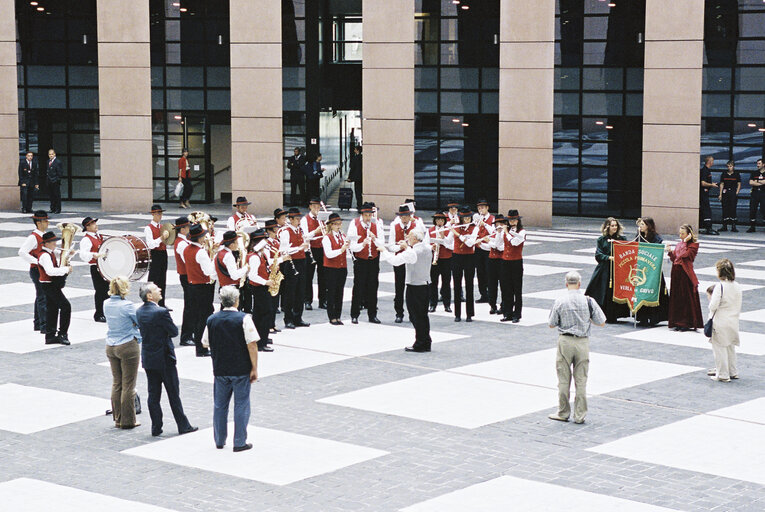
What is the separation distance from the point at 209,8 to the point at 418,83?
7.92 meters

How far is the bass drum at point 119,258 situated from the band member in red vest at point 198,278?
1965mm

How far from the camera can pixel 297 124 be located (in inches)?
1495

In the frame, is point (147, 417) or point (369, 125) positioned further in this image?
point (369, 125)

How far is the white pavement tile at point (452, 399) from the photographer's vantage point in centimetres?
1264

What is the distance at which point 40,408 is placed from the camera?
1294 centimetres

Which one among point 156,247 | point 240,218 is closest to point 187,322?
point 156,247

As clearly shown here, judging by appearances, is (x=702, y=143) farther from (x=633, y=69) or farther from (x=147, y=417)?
(x=147, y=417)

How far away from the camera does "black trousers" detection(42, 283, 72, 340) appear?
16422mm

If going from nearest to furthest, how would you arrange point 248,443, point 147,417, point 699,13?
point 248,443 < point 147,417 < point 699,13

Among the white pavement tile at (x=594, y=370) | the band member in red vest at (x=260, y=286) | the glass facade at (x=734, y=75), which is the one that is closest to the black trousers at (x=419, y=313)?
the white pavement tile at (x=594, y=370)

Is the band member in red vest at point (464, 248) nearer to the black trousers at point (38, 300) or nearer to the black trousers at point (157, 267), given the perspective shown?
the black trousers at point (157, 267)

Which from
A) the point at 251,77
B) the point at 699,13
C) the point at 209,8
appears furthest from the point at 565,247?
the point at 209,8

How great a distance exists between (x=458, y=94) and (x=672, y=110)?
7409 mm

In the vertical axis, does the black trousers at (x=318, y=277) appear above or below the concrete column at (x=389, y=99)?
below
